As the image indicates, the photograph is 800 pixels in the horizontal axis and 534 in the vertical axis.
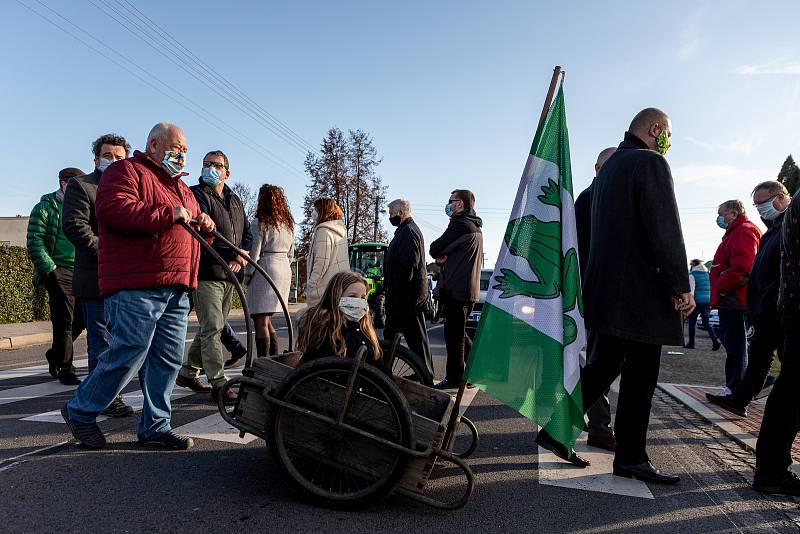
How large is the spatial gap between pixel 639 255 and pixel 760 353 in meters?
2.42

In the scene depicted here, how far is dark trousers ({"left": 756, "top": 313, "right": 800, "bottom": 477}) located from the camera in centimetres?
327

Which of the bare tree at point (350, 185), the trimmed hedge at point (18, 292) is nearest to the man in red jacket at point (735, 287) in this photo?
the trimmed hedge at point (18, 292)

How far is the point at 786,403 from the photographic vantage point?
10.9ft

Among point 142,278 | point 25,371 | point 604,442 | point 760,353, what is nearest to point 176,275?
point 142,278

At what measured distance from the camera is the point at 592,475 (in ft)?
11.1

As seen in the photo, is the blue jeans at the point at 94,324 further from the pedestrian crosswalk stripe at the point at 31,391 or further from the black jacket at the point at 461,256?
the black jacket at the point at 461,256

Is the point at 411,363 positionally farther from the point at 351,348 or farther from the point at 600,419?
the point at 600,419

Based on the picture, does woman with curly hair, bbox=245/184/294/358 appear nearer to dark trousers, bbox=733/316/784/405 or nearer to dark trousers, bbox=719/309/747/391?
dark trousers, bbox=733/316/784/405

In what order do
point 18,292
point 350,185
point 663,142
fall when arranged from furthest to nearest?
point 350,185, point 18,292, point 663,142

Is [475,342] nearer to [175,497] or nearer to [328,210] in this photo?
[175,497]

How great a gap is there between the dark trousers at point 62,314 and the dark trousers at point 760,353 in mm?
6391

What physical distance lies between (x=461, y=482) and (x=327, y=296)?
1.28m

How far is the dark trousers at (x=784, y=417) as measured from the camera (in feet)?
10.7

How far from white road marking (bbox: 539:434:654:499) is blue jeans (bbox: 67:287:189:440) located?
239cm
